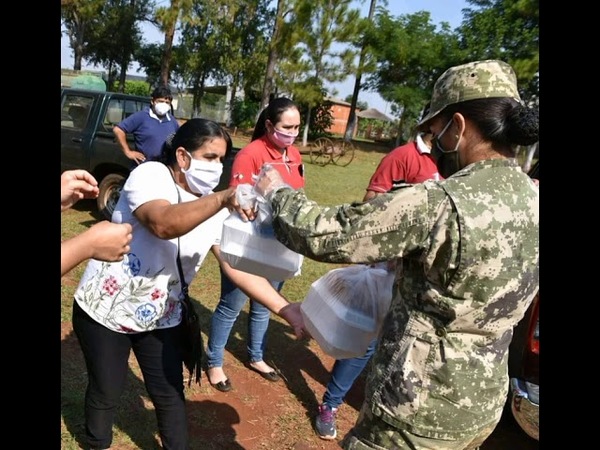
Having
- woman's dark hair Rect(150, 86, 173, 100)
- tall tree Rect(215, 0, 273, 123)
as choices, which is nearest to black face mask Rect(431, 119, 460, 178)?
woman's dark hair Rect(150, 86, 173, 100)

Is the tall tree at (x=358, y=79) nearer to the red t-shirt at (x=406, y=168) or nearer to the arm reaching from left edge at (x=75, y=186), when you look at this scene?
the red t-shirt at (x=406, y=168)

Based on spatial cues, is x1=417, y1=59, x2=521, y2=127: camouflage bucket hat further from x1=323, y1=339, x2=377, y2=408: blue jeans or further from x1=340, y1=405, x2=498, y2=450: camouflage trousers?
x1=323, y1=339, x2=377, y2=408: blue jeans

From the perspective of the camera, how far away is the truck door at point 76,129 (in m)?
7.18

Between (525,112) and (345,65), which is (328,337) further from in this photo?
(345,65)

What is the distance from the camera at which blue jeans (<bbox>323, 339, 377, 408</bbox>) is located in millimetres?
3041

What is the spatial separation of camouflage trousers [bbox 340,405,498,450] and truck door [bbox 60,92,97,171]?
6517 millimetres

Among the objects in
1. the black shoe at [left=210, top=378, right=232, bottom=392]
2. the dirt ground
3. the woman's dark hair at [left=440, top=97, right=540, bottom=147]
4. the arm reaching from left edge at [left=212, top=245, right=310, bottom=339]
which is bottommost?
the dirt ground

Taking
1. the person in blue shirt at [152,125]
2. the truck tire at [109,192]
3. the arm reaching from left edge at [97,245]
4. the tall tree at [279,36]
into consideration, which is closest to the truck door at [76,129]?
the truck tire at [109,192]

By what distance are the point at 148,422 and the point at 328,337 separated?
173 centimetres

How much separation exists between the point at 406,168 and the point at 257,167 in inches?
38.3

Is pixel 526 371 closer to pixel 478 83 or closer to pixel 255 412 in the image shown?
pixel 255 412

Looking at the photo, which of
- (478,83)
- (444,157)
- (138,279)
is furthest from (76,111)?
(478,83)
